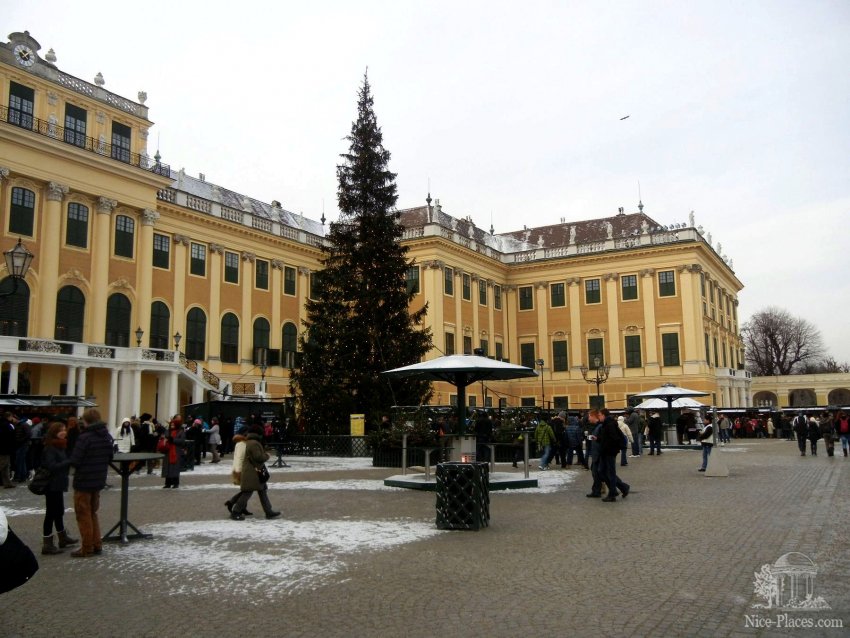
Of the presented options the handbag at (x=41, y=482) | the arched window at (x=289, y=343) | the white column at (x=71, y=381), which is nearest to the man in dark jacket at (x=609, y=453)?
the handbag at (x=41, y=482)

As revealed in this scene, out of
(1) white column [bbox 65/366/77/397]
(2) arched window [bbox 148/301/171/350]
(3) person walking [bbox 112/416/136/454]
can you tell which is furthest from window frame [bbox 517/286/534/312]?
(3) person walking [bbox 112/416/136/454]

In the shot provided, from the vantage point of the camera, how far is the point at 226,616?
5906 mm

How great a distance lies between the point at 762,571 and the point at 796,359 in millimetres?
95881

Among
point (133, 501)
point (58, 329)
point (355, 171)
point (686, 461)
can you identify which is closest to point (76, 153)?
point (58, 329)

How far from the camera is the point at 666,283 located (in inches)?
2100

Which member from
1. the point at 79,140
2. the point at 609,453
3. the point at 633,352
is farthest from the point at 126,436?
the point at 633,352

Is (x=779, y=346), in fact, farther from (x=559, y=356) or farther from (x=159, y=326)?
(x=159, y=326)

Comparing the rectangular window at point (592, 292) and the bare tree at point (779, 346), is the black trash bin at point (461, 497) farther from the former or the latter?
the bare tree at point (779, 346)

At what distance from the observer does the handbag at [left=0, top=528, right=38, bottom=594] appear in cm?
475

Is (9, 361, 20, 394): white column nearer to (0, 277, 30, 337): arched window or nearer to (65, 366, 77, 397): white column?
(65, 366, 77, 397): white column

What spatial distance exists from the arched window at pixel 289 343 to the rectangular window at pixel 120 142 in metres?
14.6

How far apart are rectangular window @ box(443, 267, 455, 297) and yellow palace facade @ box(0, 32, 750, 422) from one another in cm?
15

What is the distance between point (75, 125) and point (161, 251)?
25.1 feet

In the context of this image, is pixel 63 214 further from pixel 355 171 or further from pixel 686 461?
pixel 686 461
